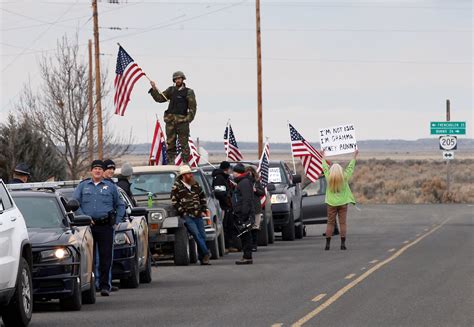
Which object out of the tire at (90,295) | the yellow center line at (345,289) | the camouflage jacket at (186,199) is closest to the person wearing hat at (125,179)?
the camouflage jacket at (186,199)

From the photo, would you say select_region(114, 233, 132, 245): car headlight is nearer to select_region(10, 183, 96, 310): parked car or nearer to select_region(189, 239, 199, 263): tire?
A: select_region(10, 183, 96, 310): parked car

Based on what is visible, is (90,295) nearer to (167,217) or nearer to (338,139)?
(167,217)

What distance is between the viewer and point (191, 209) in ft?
80.4

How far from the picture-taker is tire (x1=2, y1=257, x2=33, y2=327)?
45.5 ft

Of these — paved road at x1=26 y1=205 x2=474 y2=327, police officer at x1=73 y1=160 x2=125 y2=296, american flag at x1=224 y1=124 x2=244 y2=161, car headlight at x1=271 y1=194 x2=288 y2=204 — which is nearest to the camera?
paved road at x1=26 y1=205 x2=474 y2=327

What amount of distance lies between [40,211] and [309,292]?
12.3ft

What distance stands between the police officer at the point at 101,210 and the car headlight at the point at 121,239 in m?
0.73

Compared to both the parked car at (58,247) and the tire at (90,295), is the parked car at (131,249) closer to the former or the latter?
the parked car at (58,247)

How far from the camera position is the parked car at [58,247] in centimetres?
1598

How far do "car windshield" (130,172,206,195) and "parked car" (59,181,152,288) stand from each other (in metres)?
4.71

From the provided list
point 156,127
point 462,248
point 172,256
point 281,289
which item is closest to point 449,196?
point 156,127

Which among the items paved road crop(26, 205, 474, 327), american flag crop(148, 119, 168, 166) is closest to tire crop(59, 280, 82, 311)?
paved road crop(26, 205, 474, 327)

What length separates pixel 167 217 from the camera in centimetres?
2456

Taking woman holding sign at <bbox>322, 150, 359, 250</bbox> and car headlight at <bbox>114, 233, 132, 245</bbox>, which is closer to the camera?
car headlight at <bbox>114, 233, 132, 245</bbox>
